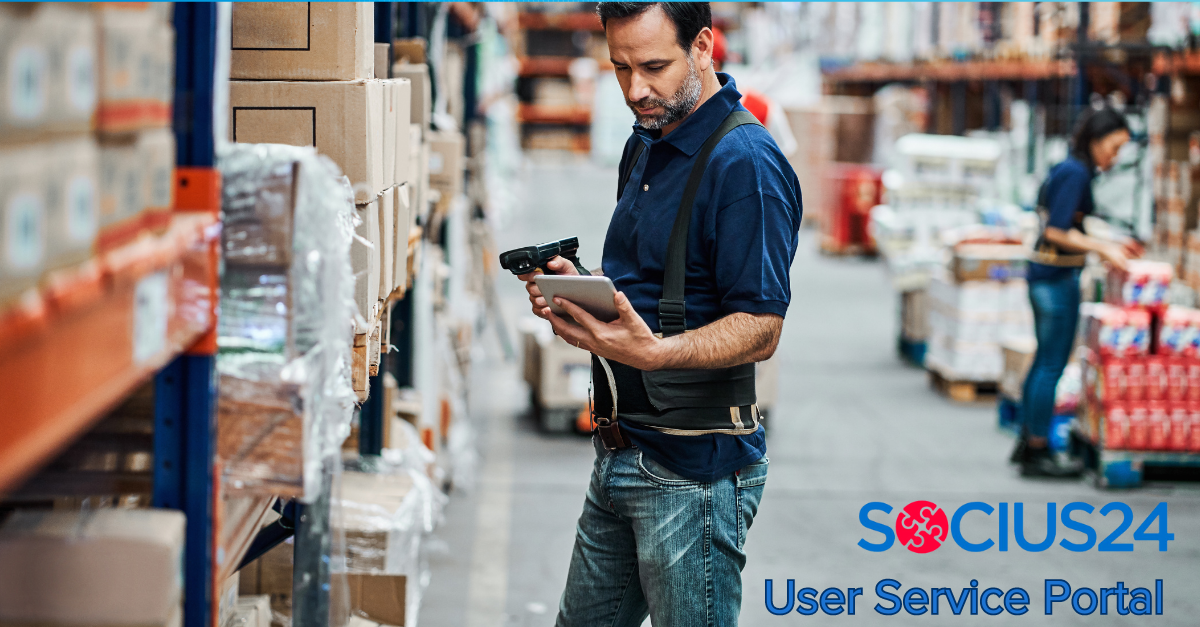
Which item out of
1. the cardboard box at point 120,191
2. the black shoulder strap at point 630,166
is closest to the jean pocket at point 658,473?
the black shoulder strap at point 630,166

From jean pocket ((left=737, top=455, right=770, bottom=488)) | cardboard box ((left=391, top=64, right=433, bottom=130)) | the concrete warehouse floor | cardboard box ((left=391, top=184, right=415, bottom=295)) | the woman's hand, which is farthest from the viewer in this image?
the woman's hand

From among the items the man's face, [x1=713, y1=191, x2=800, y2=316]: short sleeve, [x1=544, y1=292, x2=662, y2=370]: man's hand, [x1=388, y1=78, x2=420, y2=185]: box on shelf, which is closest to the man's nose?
the man's face

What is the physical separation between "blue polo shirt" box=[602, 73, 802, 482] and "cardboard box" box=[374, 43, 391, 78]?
126 cm

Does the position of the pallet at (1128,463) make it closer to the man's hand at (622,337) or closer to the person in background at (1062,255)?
the person in background at (1062,255)

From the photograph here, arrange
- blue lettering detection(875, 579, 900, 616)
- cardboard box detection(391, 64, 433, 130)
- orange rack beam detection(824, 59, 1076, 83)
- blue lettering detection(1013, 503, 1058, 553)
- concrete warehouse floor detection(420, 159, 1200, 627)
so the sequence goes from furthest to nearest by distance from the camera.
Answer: orange rack beam detection(824, 59, 1076, 83) → blue lettering detection(1013, 503, 1058, 553) → concrete warehouse floor detection(420, 159, 1200, 627) → blue lettering detection(875, 579, 900, 616) → cardboard box detection(391, 64, 433, 130)

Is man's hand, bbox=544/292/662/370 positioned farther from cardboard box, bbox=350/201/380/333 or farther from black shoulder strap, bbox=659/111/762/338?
cardboard box, bbox=350/201/380/333

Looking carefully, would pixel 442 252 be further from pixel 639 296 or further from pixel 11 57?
pixel 11 57

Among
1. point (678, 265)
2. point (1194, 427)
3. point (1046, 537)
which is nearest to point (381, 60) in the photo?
point (678, 265)

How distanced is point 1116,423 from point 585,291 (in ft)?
14.3

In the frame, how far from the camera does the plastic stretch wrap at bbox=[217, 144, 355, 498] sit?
1.75 meters

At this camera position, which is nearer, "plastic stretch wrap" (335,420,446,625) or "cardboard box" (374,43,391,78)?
"cardboard box" (374,43,391,78)

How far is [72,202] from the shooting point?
1.16 meters

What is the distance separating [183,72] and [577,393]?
17.0 ft

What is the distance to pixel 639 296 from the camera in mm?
2234
